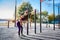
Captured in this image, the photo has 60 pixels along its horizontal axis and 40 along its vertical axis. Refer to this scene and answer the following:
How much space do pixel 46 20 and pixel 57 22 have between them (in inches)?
55.3

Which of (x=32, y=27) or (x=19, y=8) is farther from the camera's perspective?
(x=32, y=27)

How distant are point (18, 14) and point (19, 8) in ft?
1.76

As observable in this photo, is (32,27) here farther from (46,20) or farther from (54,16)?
(54,16)

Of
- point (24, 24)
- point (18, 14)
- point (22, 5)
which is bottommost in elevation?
point (24, 24)

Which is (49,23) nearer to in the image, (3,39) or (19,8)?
(19,8)

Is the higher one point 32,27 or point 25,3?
point 25,3

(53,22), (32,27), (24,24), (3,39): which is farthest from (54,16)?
(3,39)

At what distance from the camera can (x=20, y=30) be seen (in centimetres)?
604

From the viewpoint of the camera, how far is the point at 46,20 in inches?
358

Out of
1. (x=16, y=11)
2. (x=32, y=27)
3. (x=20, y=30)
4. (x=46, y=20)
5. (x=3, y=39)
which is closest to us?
(x=3, y=39)

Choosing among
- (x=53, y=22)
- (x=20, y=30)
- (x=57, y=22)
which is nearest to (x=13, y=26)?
(x=20, y=30)

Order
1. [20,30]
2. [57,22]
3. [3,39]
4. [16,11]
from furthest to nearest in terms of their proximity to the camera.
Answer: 1. [57,22]
2. [16,11]
3. [20,30]
4. [3,39]

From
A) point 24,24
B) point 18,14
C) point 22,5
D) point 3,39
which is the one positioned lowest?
point 3,39

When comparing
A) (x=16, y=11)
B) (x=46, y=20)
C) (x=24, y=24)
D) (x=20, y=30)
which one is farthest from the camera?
(x=46, y=20)
